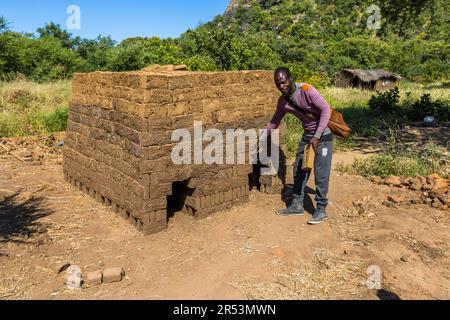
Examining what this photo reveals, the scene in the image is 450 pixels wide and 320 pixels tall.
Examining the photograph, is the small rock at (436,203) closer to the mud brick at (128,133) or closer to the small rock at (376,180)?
the small rock at (376,180)

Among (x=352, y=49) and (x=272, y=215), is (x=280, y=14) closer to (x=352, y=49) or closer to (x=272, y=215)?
(x=352, y=49)

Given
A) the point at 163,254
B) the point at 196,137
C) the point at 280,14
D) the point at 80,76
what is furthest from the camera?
the point at 280,14

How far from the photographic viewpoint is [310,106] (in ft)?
13.9

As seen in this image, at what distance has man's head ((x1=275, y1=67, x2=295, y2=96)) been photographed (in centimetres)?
412

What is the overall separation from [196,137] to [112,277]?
1850 mm

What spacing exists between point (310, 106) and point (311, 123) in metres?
0.23

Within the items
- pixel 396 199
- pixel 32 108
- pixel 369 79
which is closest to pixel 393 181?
pixel 396 199

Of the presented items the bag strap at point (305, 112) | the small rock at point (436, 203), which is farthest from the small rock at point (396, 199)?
the bag strap at point (305, 112)

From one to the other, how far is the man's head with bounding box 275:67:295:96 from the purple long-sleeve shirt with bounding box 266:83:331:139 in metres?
0.08

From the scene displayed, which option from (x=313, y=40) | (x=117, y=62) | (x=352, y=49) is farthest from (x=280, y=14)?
(x=117, y=62)

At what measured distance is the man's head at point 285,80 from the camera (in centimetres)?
412

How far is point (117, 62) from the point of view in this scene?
57.5 feet

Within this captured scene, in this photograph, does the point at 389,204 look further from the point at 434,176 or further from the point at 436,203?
the point at 434,176

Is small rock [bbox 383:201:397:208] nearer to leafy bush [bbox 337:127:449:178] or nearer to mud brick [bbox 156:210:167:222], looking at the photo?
leafy bush [bbox 337:127:449:178]
